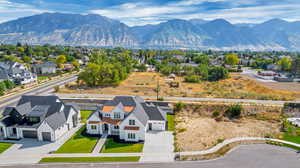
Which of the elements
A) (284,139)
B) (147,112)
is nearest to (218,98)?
(284,139)

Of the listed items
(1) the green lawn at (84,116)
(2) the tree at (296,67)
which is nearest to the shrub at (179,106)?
(1) the green lawn at (84,116)

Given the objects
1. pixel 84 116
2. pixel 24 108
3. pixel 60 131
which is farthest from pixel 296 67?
pixel 24 108

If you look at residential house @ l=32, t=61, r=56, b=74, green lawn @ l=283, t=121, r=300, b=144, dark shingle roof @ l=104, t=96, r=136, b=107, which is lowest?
green lawn @ l=283, t=121, r=300, b=144

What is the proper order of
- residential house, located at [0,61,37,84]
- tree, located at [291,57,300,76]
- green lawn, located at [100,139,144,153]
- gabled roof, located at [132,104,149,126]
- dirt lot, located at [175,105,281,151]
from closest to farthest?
green lawn, located at [100,139,144,153], dirt lot, located at [175,105,281,151], gabled roof, located at [132,104,149,126], residential house, located at [0,61,37,84], tree, located at [291,57,300,76]

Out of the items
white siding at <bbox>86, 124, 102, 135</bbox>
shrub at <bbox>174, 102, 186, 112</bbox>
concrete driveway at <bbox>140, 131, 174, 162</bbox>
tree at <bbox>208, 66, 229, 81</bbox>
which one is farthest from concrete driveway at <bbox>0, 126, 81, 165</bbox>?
tree at <bbox>208, 66, 229, 81</bbox>

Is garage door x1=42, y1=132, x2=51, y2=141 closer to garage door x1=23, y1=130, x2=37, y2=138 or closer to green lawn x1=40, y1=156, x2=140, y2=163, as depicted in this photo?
garage door x1=23, y1=130, x2=37, y2=138

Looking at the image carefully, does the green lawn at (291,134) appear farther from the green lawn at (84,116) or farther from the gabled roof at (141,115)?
the green lawn at (84,116)
